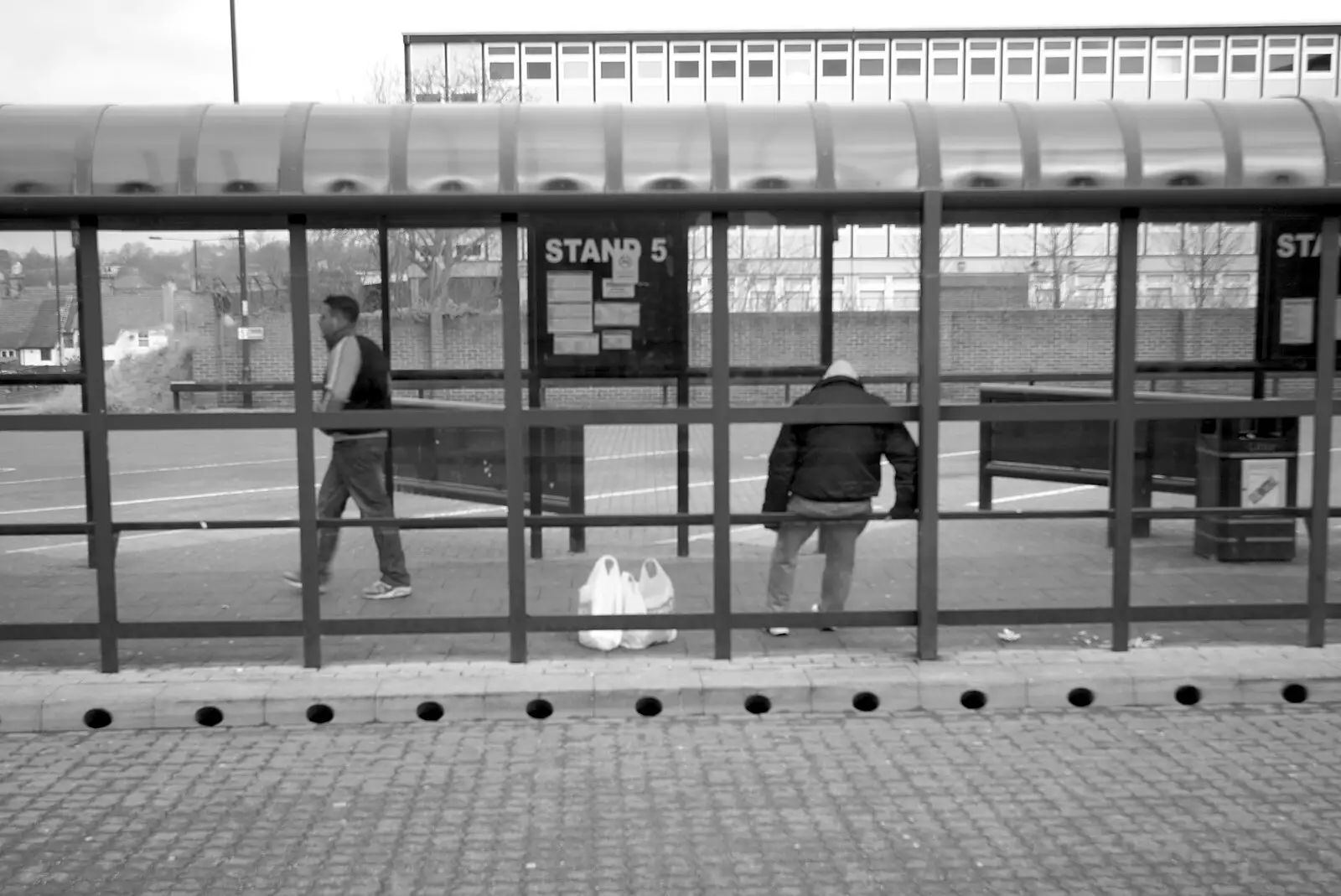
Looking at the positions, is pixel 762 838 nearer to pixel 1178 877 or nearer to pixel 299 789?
pixel 1178 877

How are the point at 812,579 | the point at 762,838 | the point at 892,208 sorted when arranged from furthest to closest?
the point at 812,579
the point at 892,208
the point at 762,838

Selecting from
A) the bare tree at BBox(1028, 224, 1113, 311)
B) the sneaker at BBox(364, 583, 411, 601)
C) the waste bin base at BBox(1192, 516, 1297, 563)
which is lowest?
the sneaker at BBox(364, 583, 411, 601)

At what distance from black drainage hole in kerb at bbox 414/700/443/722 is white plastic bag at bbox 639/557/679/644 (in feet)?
4.48

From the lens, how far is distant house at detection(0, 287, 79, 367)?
7129 millimetres

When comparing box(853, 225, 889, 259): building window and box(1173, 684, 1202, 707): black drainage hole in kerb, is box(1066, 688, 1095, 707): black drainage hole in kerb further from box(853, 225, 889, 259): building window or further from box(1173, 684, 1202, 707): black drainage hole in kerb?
box(853, 225, 889, 259): building window

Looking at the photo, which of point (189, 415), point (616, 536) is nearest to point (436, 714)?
point (616, 536)

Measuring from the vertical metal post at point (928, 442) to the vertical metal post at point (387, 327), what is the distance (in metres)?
2.91

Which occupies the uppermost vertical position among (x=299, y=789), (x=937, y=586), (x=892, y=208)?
(x=892, y=208)

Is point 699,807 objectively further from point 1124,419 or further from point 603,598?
point 1124,419

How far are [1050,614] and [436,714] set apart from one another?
336cm

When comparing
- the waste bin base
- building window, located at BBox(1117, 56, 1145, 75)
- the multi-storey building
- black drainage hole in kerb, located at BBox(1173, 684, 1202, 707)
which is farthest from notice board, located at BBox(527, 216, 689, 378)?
building window, located at BBox(1117, 56, 1145, 75)

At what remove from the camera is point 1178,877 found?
447 centimetres

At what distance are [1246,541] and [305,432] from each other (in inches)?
215

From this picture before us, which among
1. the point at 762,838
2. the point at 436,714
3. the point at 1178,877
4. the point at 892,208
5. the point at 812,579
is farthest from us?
the point at 812,579
